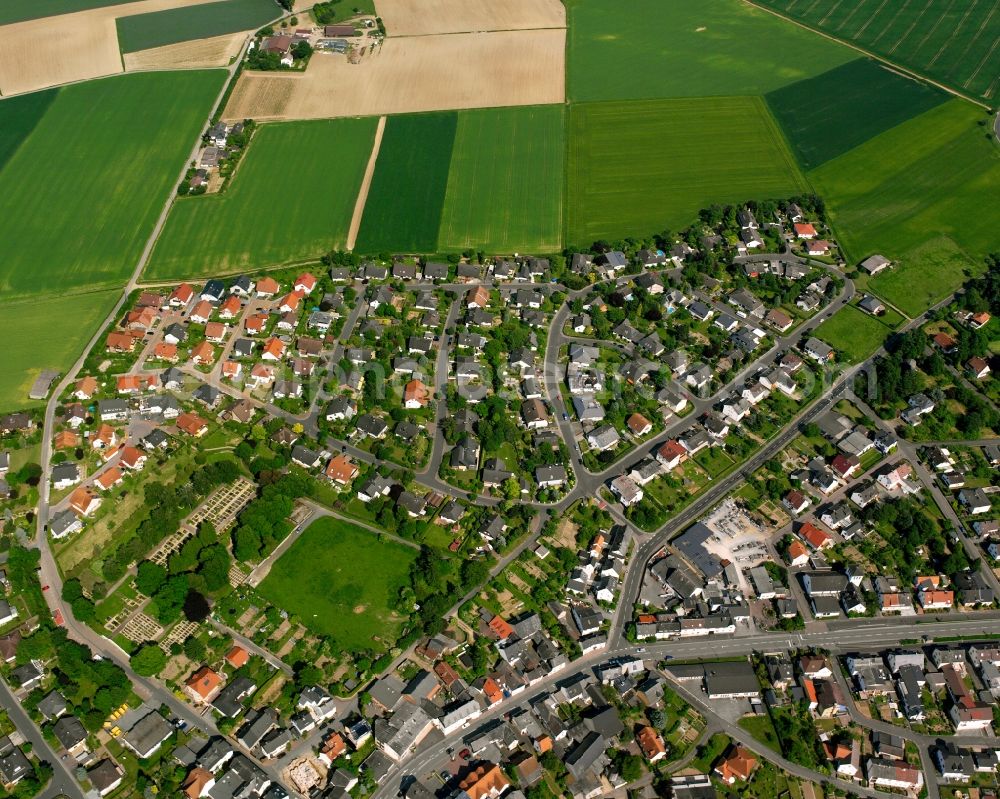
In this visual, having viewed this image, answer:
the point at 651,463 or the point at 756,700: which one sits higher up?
the point at 651,463

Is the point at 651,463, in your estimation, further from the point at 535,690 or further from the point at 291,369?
the point at 291,369

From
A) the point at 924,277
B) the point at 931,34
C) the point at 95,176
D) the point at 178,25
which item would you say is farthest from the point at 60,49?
the point at 931,34

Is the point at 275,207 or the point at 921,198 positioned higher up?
the point at 275,207

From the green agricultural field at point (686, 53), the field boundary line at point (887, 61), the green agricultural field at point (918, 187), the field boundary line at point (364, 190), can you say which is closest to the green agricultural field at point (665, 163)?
the green agricultural field at point (686, 53)

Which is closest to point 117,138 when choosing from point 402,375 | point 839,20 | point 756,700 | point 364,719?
point 402,375

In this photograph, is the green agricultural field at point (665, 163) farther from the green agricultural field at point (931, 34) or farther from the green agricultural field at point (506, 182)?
the green agricultural field at point (931, 34)

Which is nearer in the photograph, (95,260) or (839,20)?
(95,260)

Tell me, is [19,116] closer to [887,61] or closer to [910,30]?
[887,61]
